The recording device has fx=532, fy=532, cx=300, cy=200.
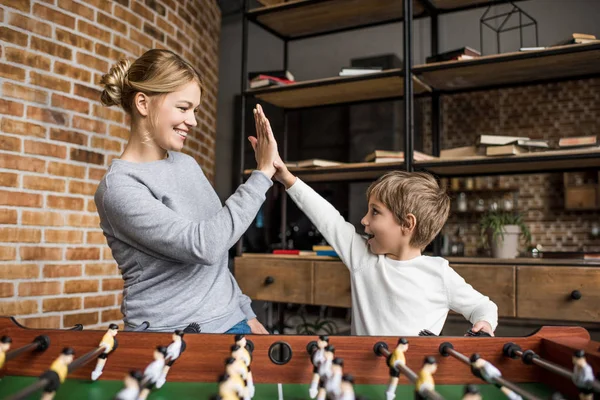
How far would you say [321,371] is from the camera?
797 millimetres

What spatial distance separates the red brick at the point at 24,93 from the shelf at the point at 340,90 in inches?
38.2

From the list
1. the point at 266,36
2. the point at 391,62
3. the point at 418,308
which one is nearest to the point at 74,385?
the point at 418,308

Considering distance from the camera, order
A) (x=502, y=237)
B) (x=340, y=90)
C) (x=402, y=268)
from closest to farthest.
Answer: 1. (x=402, y=268)
2. (x=502, y=237)
3. (x=340, y=90)

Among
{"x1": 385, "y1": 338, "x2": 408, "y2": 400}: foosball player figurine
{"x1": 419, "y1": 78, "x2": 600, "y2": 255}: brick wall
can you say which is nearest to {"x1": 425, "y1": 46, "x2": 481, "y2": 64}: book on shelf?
{"x1": 385, "y1": 338, "x2": 408, "y2": 400}: foosball player figurine

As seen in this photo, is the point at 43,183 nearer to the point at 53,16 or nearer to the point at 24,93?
the point at 24,93

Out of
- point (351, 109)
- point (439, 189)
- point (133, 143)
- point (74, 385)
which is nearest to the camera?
point (74, 385)

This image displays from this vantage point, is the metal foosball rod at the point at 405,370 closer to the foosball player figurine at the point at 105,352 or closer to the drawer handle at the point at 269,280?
the foosball player figurine at the point at 105,352

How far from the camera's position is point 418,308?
4.58ft

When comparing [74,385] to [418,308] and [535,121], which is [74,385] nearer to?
[418,308]

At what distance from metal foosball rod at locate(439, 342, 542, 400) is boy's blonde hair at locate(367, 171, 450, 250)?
1.91 ft

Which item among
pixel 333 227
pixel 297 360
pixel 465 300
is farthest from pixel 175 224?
pixel 465 300

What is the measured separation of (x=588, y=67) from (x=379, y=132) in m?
4.00

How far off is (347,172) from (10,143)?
4.79ft

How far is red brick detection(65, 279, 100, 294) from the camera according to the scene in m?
2.40
